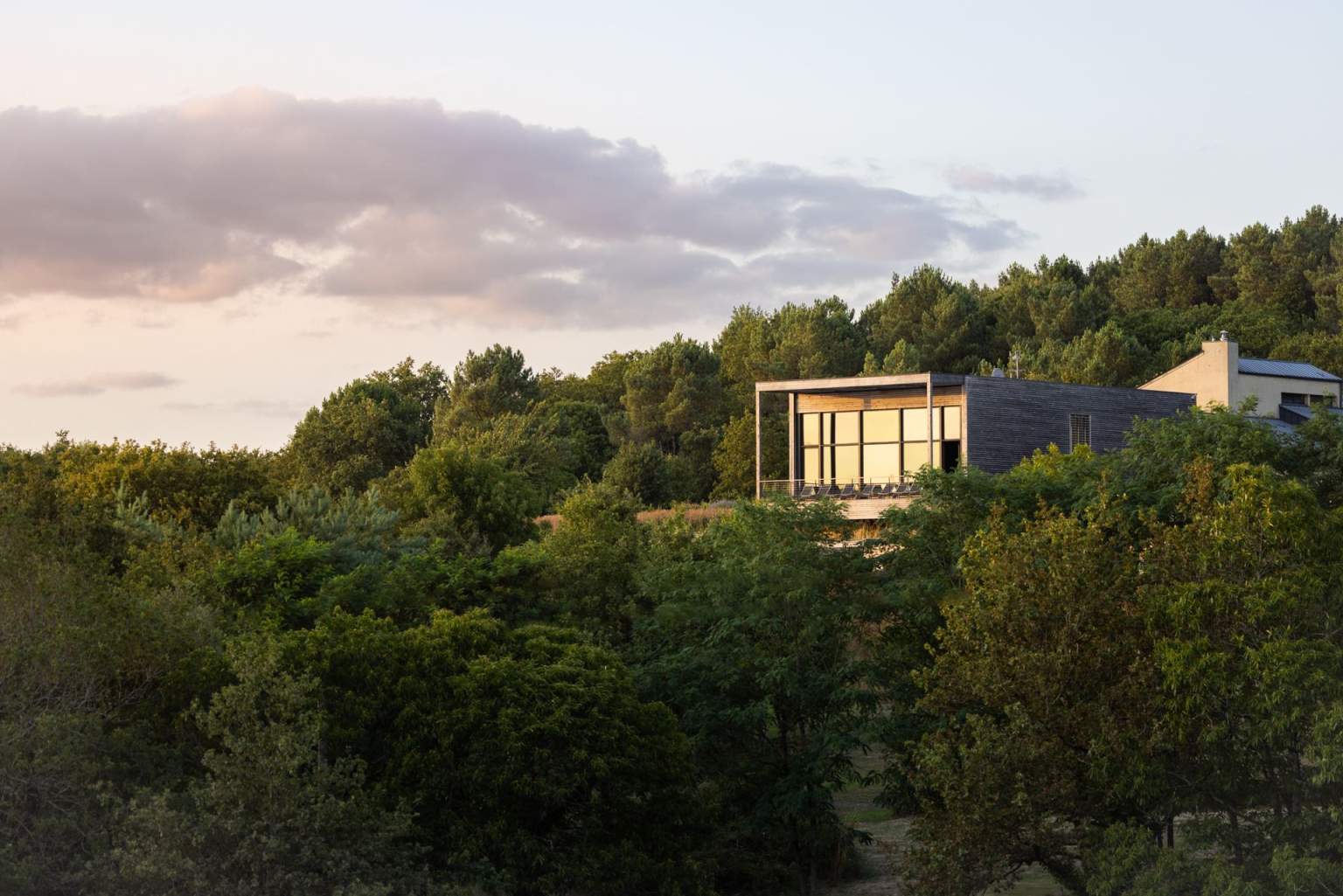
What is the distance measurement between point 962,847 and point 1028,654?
9.32 feet

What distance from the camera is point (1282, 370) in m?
66.2

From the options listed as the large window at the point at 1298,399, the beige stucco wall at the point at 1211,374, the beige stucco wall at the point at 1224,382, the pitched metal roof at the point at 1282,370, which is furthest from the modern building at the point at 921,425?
the large window at the point at 1298,399

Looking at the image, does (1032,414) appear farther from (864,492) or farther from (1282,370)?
(1282,370)

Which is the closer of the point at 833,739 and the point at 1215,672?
the point at 1215,672

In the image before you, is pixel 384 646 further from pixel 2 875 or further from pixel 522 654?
pixel 2 875

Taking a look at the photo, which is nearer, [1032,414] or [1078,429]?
[1032,414]

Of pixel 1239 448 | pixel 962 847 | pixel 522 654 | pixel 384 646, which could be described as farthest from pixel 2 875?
pixel 1239 448

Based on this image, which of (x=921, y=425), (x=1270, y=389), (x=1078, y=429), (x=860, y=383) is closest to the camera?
(x=860, y=383)

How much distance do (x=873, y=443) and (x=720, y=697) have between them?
28342mm

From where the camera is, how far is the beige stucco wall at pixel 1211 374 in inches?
2441

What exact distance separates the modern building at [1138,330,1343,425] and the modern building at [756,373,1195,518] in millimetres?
3861

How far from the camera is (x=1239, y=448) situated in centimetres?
3028

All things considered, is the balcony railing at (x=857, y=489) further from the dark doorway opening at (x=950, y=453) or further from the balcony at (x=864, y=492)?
the dark doorway opening at (x=950, y=453)

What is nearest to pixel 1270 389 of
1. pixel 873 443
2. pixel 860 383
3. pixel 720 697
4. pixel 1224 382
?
pixel 1224 382
